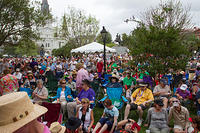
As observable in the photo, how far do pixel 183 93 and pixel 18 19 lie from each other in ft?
45.6

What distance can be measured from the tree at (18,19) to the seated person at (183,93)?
13.4 meters

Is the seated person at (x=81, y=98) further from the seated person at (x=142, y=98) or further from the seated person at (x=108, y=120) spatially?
the seated person at (x=142, y=98)

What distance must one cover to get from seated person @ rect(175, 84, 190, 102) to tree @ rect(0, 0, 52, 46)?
13416 mm

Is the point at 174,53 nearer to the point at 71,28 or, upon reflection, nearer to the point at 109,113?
the point at 109,113

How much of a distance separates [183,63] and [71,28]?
83.8 feet

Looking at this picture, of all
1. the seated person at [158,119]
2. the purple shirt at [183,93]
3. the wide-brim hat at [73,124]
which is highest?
the purple shirt at [183,93]

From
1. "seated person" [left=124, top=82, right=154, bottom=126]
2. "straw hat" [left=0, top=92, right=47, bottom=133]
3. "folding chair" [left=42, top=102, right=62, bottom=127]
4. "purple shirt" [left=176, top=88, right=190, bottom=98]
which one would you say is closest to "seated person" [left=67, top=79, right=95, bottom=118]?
"folding chair" [left=42, top=102, right=62, bottom=127]

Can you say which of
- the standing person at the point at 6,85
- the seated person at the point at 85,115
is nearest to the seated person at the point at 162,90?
the seated person at the point at 85,115

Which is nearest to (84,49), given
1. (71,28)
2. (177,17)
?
(177,17)

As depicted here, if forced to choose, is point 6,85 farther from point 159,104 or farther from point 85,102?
point 159,104

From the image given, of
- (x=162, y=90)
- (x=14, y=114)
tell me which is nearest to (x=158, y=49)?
(x=162, y=90)

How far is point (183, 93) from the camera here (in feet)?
21.1

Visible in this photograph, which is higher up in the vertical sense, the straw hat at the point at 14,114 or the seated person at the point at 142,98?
the straw hat at the point at 14,114

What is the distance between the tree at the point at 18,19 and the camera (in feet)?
46.9
